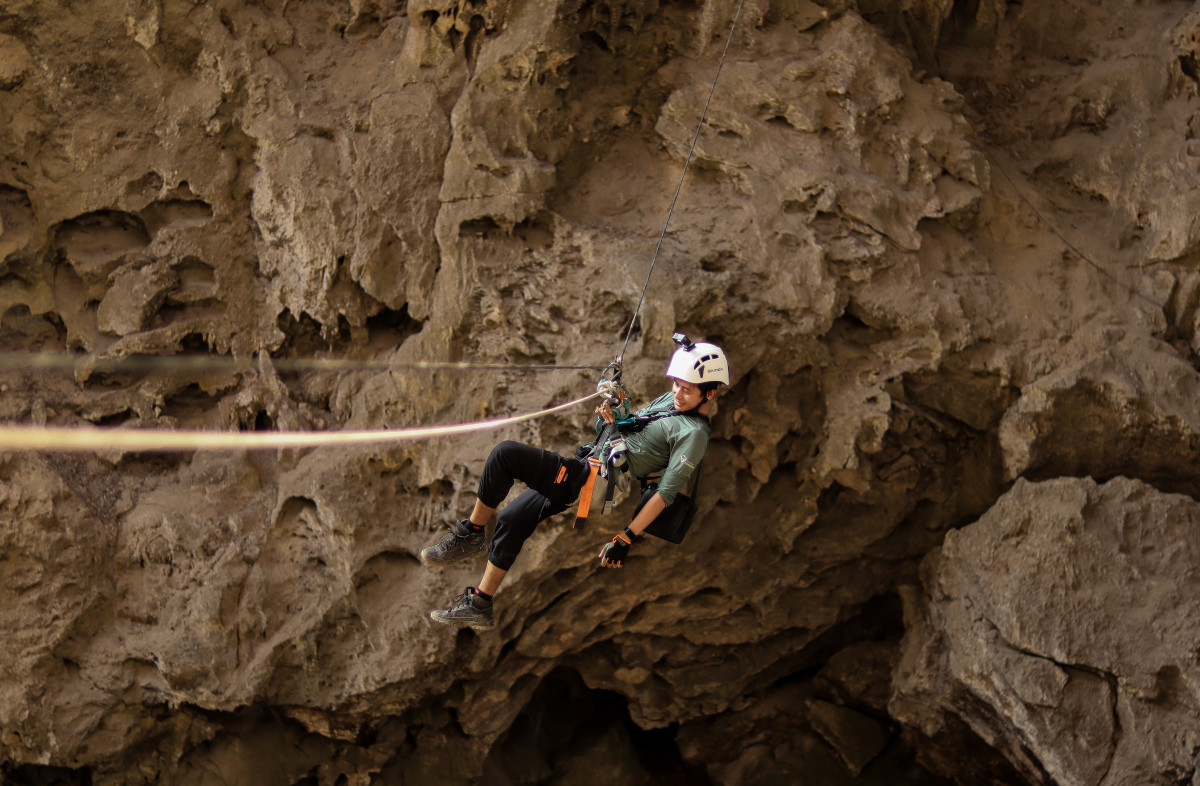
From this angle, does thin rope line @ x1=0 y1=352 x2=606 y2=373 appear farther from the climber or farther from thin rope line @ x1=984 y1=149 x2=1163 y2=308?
thin rope line @ x1=984 y1=149 x2=1163 y2=308

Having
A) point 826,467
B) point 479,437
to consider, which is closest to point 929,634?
point 826,467

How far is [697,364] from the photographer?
19.1ft

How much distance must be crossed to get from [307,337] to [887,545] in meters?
4.89

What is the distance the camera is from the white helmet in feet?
19.0

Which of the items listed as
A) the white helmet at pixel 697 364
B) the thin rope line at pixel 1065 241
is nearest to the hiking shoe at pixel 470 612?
the white helmet at pixel 697 364

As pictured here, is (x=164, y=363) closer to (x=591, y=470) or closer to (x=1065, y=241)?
(x=591, y=470)

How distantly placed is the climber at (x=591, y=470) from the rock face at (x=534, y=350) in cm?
123

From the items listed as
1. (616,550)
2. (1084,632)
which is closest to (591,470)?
(616,550)

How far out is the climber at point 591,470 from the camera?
571cm

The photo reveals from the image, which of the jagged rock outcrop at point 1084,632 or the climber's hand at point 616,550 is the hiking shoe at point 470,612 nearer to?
the climber's hand at point 616,550

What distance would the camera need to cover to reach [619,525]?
749 centimetres

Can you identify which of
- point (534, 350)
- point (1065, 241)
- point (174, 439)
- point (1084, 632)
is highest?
point (1065, 241)

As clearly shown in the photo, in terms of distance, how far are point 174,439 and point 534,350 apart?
2.76 metres

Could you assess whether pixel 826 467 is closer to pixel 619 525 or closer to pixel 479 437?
pixel 619 525
